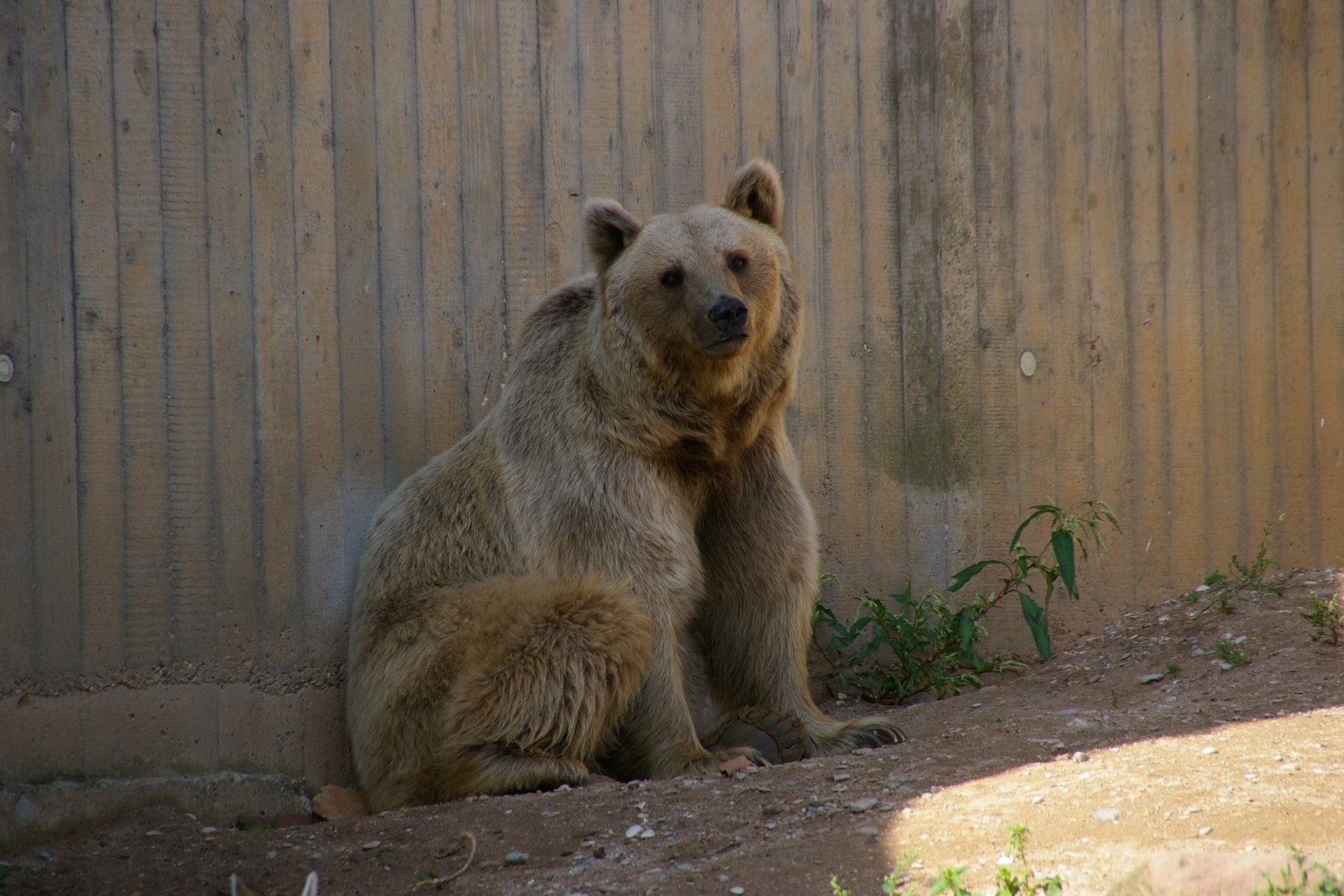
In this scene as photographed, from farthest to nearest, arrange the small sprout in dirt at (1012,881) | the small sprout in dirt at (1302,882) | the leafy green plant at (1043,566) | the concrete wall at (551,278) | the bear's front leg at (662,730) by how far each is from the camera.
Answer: the leafy green plant at (1043,566), the concrete wall at (551,278), the bear's front leg at (662,730), the small sprout in dirt at (1012,881), the small sprout in dirt at (1302,882)

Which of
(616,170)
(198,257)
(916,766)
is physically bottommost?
(916,766)

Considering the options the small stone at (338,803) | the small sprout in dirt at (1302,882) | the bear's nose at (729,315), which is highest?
the bear's nose at (729,315)

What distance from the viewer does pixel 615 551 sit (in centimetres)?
359

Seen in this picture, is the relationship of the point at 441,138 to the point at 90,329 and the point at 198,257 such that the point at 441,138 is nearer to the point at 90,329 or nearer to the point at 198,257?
the point at 198,257

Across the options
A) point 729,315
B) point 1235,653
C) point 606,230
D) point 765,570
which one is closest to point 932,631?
point 765,570

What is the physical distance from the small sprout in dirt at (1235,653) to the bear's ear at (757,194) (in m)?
2.21

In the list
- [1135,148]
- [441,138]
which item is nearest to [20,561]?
[441,138]

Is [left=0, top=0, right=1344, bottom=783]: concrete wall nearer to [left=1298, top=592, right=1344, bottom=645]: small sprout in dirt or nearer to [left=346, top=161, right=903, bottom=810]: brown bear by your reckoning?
[left=346, top=161, right=903, bottom=810]: brown bear

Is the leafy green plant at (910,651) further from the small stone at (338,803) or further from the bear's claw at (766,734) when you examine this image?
the small stone at (338,803)

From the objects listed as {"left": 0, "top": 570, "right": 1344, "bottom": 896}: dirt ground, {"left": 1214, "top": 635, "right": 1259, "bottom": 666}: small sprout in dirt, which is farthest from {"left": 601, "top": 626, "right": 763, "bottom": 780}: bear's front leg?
{"left": 1214, "top": 635, "right": 1259, "bottom": 666}: small sprout in dirt

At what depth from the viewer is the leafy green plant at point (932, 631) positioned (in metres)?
4.40

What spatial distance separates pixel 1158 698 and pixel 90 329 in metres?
4.12

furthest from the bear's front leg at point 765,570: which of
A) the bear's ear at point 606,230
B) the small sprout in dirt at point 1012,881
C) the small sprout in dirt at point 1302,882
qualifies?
the small sprout in dirt at point 1302,882

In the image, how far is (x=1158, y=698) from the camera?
3.37 metres
